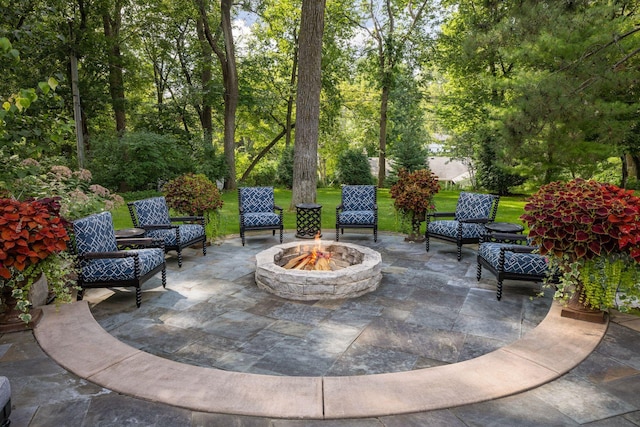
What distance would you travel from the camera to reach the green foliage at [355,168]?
20469 mm

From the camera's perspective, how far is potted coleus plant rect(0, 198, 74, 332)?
318 centimetres

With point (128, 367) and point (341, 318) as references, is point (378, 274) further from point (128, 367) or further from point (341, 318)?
point (128, 367)

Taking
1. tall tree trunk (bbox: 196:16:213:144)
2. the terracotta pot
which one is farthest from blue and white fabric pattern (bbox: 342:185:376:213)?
tall tree trunk (bbox: 196:16:213:144)

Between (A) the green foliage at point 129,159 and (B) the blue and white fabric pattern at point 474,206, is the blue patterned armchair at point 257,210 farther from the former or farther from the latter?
(A) the green foliage at point 129,159

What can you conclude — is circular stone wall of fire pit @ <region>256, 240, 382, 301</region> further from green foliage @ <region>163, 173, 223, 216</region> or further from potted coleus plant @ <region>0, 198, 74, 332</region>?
green foliage @ <region>163, 173, 223, 216</region>

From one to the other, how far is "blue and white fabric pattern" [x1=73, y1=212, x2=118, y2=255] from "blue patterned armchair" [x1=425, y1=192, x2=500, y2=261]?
495 centimetres

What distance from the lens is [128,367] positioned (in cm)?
295

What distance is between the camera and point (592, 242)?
11.5 ft

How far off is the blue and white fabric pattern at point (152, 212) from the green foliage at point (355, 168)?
47.6ft

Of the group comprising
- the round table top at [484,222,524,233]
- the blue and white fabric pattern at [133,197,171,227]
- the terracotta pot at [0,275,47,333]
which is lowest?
the terracotta pot at [0,275,47,333]

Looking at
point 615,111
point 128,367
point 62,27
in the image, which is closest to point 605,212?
point 128,367

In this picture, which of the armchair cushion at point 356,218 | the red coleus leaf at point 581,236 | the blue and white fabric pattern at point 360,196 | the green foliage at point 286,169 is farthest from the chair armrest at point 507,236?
the green foliage at point 286,169

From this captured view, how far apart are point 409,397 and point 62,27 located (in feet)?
59.7

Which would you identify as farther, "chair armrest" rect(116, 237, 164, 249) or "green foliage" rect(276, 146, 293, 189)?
"green foliage" rect(276, 146, 293, 189)
